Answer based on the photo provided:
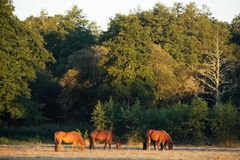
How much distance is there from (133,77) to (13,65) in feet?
43.6

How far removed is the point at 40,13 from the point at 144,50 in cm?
4293

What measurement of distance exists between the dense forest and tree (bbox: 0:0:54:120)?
0.09m

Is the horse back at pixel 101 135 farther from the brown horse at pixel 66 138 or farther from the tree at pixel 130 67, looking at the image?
the tree at pixel 130 67

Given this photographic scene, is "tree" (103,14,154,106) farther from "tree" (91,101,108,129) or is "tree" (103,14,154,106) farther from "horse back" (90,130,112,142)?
"horse back" (90,130,112,142)

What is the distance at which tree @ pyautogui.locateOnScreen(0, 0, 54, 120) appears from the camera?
4400 cm

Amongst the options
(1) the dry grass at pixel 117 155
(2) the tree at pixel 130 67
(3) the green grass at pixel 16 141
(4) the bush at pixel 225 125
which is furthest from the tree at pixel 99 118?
(1) the dry grass at pixel 117 155

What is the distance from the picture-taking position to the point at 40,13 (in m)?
92.0

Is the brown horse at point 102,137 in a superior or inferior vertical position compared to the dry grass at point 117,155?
superior

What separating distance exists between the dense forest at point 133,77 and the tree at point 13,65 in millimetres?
92

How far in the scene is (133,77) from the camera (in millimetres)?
52250

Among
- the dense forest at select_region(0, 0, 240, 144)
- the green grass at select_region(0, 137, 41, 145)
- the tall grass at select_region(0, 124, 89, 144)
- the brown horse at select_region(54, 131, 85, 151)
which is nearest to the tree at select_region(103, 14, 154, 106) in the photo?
the dense forest at select_region(0, 0, 240, 144)

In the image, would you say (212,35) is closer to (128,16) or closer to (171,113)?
(128,16)

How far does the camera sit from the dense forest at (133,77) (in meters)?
43.3

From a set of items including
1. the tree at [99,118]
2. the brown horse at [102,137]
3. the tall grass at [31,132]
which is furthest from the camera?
the tall grass at [31,132]
